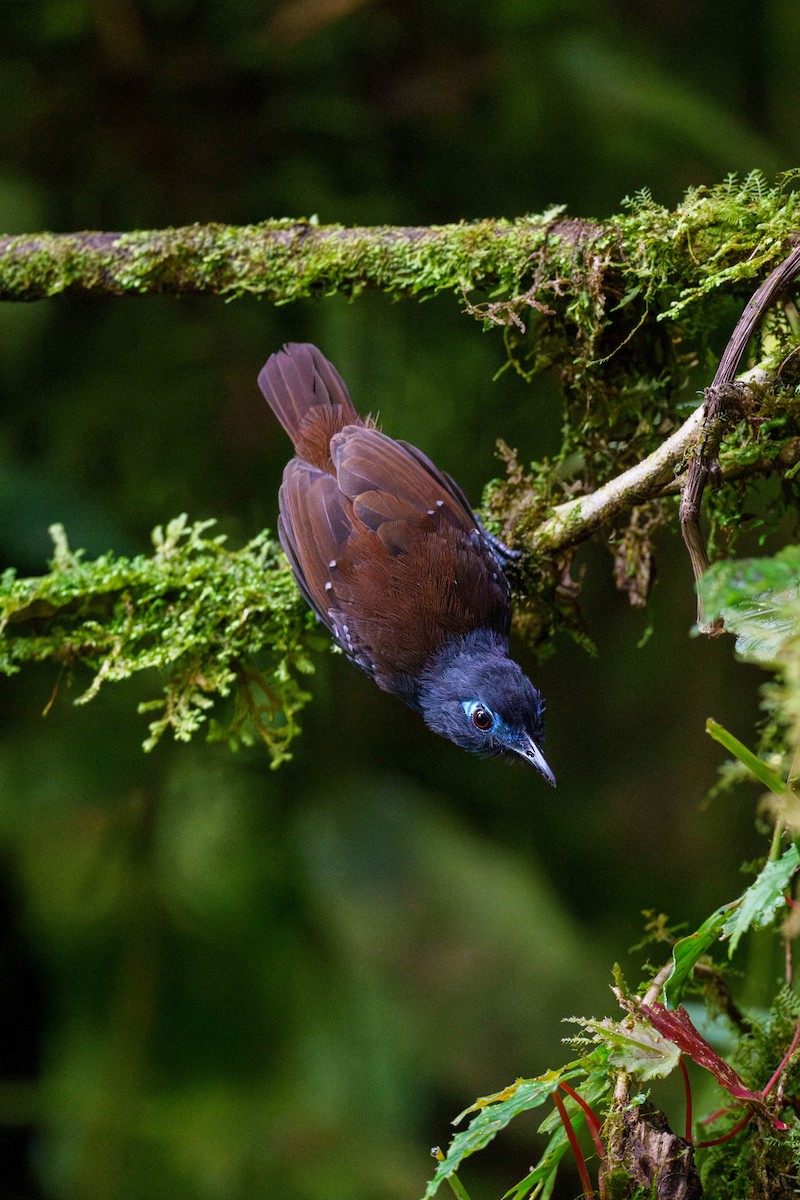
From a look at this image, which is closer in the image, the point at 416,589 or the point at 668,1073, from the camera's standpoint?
the point at 668,1073

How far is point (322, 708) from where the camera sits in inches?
149

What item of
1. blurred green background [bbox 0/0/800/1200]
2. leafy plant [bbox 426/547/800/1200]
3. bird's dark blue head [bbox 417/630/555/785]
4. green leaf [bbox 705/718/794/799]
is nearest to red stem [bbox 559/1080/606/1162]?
leafy plant [bbox 426/547/800/1200]

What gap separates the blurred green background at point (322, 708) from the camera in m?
3.41

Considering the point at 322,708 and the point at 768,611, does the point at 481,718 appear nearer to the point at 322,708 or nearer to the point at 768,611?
the point at 768,611

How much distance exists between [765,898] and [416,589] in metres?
1.08

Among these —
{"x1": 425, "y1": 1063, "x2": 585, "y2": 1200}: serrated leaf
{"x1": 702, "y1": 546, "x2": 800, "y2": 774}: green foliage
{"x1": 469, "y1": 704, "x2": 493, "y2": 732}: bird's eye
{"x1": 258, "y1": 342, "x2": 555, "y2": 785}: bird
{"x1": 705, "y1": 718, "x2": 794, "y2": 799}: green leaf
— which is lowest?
{"x1": 425, "y1": 1063, "x2": 585, "y2": 1200}: serrated leaf

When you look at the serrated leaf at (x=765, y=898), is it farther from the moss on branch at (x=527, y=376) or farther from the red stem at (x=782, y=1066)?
the moss on branch at (x=527, y=376)

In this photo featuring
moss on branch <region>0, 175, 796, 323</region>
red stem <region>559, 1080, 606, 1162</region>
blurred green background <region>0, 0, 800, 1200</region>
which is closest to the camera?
red stem <region>559, 1080, 606, 1162</region>

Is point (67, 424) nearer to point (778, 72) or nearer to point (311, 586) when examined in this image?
point (311, 586)

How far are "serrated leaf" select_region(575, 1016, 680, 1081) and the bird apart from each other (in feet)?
2.58

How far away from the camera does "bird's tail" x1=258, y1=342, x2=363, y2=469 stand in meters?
2.54

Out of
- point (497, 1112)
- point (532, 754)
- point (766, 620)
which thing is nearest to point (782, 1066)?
point (497, 1112)

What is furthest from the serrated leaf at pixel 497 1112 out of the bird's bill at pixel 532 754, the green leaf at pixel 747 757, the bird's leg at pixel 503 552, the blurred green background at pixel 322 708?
the blurred green background at pixel 322 708

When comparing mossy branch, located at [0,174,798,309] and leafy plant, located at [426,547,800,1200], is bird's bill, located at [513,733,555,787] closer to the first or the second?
leafy plant, located at [426,547,800,1200]
